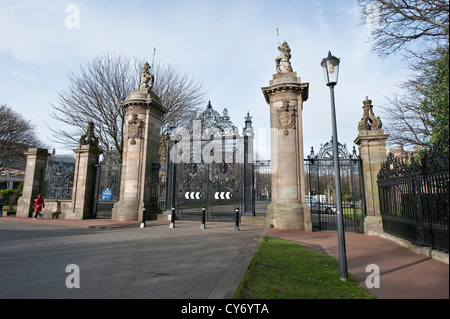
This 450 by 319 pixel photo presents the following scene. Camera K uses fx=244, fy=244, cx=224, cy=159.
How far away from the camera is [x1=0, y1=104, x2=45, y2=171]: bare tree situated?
2705cm

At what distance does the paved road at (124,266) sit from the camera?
3662mm

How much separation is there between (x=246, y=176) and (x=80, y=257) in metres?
8.24

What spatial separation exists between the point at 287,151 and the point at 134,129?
849 centimetres

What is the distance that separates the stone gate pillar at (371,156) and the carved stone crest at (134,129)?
11.1m

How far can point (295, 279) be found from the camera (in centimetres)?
411

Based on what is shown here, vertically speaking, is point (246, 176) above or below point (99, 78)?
below

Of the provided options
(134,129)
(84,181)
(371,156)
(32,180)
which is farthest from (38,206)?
(371,156)

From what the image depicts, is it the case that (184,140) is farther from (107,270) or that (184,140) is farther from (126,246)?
(107,270)

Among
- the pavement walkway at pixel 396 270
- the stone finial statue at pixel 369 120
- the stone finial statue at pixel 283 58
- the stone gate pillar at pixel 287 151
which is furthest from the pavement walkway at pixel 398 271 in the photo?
the stone finial statue at pixel 283 58

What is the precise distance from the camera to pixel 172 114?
23.5m

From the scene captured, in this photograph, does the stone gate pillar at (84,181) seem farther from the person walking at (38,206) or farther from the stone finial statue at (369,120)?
the stone finial statue at (369,120)

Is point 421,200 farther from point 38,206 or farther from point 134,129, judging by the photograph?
point 38,206
